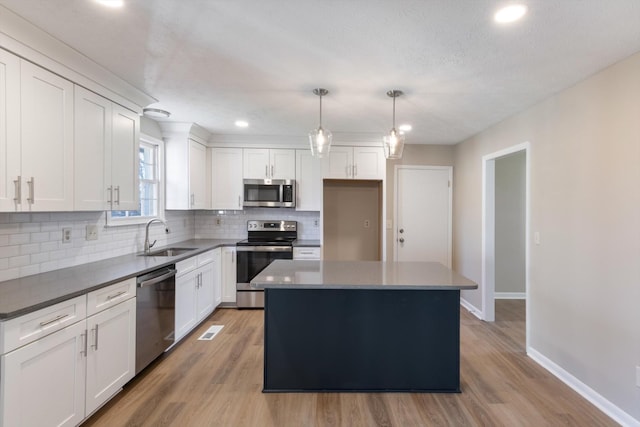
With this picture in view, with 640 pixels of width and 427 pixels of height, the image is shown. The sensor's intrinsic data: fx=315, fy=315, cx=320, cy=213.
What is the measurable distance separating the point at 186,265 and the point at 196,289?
40 cm

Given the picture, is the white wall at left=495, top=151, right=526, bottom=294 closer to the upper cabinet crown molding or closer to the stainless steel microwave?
the stainless steel microwave

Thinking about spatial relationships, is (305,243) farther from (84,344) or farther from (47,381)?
(47,381)

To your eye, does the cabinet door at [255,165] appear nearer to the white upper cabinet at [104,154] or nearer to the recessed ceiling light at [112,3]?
the white upper cabinet at [104,154]

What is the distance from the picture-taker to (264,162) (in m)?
4.39

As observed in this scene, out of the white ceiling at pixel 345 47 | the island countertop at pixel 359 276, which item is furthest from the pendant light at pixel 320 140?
the island countertop at pixel 359 276

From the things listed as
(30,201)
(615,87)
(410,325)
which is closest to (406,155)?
(615,87)

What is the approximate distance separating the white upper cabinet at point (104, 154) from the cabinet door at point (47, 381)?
3.09 feet

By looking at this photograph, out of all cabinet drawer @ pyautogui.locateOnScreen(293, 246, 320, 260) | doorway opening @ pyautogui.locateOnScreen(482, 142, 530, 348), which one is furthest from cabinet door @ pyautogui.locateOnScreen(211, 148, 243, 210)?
doorway opening @ pyautogui.locateOnScreen(482, 142, 530, 348)

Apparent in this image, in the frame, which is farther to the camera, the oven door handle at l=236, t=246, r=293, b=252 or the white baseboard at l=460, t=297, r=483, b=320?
the oven door handle at l=236, t=246, r=293, b=252

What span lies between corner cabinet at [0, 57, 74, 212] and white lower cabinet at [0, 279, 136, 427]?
665mm

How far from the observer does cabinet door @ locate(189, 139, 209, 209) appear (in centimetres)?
394

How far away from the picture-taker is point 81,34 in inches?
73.0

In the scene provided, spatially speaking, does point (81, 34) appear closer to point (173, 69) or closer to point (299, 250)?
point (173, 69)

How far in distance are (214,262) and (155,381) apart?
64.8 inches
